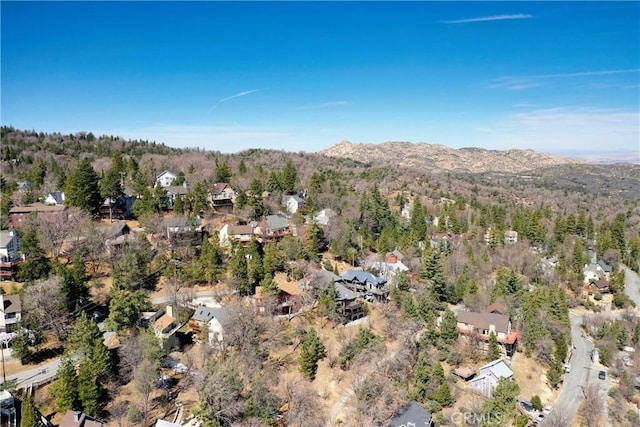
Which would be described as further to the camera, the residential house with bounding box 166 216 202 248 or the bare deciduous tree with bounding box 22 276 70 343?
the residential house with bounding box 166 216 202 248

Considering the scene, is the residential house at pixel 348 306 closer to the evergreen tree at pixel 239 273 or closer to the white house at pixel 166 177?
the evergreen tree at pixel 239 273

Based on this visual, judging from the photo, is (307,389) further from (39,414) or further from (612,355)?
(612,355)

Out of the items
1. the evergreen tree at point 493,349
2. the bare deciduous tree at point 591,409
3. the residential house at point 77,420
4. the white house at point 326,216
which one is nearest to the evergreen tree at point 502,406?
the evergreen tree at point 493,349

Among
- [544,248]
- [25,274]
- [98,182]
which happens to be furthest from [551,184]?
[25,274]

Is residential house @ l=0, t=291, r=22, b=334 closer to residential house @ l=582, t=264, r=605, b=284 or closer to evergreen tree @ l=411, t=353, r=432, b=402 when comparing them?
evergreen tree @ l=411, t=353, r=432, b=402

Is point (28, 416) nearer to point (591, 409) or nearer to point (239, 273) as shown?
point (239, 273)

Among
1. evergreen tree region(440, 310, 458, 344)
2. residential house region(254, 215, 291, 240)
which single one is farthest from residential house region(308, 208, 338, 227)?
evergreen tree region(440, 310, 458, 344)

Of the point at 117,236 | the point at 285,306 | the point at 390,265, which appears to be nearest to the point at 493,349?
the point at 390,265
